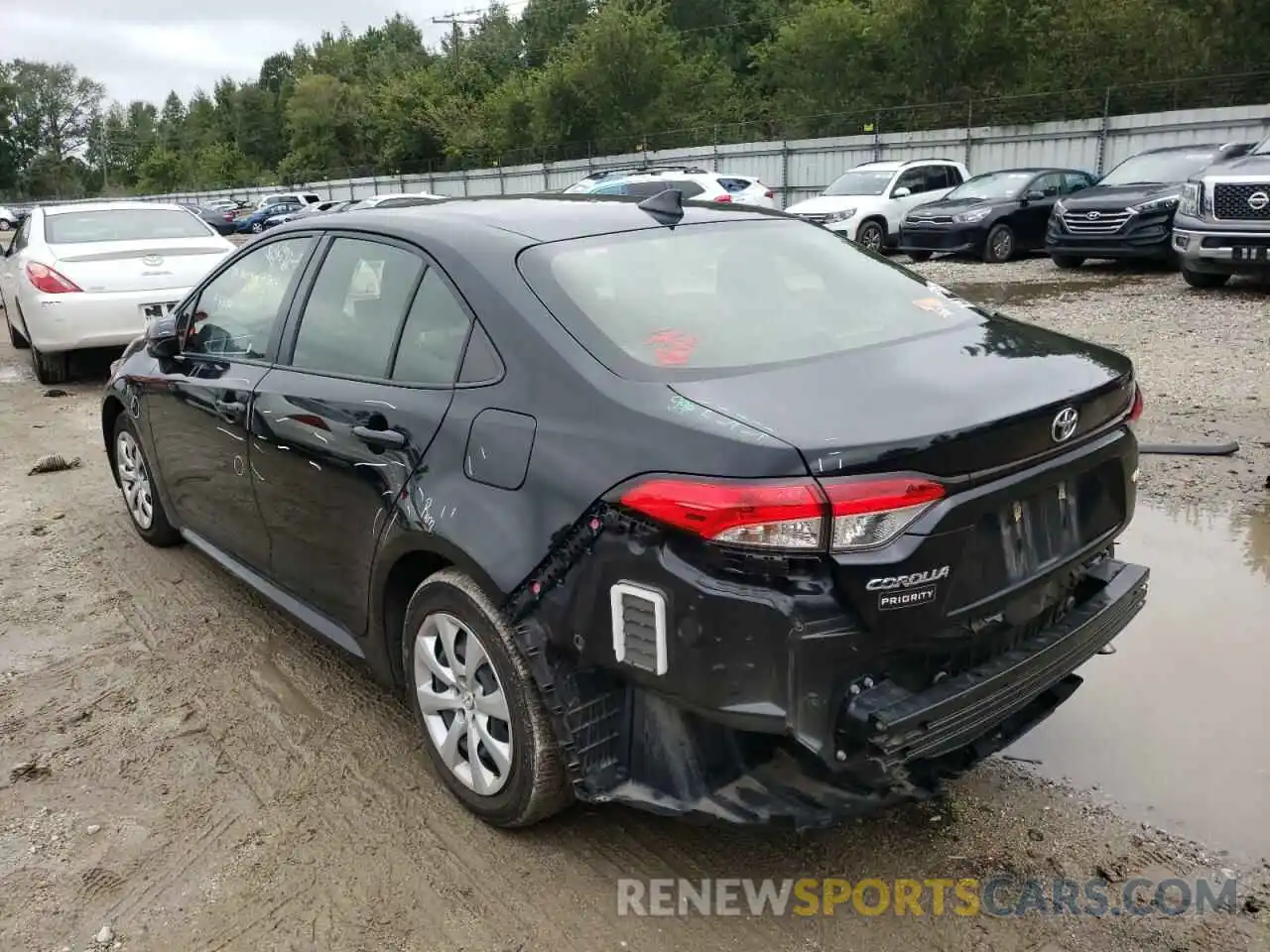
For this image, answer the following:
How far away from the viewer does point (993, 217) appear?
51.3ft

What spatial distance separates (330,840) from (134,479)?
3045 millimetres

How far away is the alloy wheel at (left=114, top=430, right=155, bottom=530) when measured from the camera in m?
5.18

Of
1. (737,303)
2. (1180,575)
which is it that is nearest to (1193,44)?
→ (1180,575)

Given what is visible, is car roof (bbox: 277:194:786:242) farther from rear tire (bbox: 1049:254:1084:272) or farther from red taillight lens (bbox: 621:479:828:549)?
rear tire (bbox: 1049:254:1084:272)

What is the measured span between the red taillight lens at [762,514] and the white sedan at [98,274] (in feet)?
24.3

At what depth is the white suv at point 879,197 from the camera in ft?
57.8

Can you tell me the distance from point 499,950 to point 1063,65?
36488 mm

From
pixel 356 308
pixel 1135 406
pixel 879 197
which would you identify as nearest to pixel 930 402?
pixel 1135 406

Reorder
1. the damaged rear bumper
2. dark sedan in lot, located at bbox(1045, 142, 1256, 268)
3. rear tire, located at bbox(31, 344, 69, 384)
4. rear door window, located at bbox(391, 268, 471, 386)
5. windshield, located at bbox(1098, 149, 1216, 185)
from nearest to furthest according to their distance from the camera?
1. the damaged rear bumper
2. rear door window, located at bbox(391, 268, 471, 386)
3. rear tire, located at bbox(31, 344, 69, 384)
4. dark sedan in lot, located at bbox(1045, 142, 1256, 268)
5. windshield, located at bbox(1098, 149, 1216, 185)

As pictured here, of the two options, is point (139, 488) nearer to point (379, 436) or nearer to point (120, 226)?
point (379, 436)

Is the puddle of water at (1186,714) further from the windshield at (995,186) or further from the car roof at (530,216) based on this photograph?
the windshield at (995,186)

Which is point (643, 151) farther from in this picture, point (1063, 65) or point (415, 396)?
point (415, 396)

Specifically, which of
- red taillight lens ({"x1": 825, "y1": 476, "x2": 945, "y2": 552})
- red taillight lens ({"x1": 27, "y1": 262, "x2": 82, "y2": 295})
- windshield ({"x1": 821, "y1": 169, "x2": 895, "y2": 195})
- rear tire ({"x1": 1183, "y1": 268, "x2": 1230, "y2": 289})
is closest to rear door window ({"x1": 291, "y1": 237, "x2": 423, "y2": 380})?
red taillight lens ({"x1": 825, "y1": 476, "x2": 945, "y2": 552})

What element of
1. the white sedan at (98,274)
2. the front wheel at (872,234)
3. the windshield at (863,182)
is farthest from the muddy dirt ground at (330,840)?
the windshield at (863,182)
